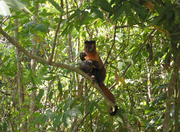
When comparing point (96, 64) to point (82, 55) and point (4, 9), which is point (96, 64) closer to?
point (82, 55)

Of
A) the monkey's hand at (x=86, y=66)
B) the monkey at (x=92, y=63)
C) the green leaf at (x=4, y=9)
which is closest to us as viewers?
the green leaf at (x=4, y=9)

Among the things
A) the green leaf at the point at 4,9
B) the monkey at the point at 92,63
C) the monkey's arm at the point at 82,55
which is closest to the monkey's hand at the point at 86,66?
the monkey at the point at 92,63

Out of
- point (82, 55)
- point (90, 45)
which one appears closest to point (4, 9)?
point (90, 45)

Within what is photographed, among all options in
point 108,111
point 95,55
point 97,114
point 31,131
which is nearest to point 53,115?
point 108,111

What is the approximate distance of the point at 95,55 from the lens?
175 inches

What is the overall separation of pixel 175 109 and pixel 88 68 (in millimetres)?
1999

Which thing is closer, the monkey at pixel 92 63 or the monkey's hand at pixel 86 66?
the monkey at pixel 92 63

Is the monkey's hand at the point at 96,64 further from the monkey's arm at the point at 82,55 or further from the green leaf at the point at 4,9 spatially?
the green leaf at the point at 4,9

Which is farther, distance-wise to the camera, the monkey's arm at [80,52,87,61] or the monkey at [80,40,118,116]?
the monkey's arm at [80,52,87,61]

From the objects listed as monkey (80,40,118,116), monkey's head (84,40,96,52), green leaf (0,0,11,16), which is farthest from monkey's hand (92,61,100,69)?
green leaf (0,0,11,16)

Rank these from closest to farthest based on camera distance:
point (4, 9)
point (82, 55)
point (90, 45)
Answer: point (4, 9) < point (90, 45) < point (82, 55)

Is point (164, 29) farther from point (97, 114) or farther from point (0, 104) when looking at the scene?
point (0, 104)

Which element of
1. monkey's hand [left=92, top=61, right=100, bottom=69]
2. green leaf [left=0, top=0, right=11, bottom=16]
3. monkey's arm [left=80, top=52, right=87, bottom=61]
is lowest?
green leaf [left=0, top=0, right=11, bottom=16]

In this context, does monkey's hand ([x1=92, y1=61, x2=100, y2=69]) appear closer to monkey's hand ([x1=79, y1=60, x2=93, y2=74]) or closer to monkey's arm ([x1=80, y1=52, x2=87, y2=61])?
monkey's hand ([x1=79, y1=60, x2=93, y2=74])
